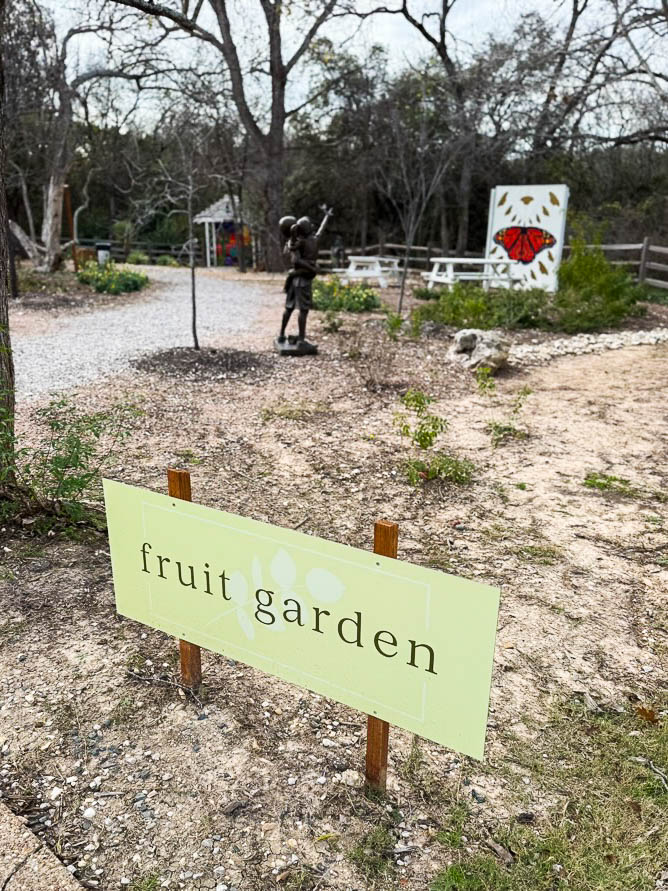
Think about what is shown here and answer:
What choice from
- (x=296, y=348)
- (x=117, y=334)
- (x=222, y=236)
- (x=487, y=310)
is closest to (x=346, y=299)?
(x=487, y=310)

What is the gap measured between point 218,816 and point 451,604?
1024 mm

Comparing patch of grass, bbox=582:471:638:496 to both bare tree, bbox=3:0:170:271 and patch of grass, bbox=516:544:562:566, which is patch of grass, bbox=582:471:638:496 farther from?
bare tree, bbox=3:0:170:271

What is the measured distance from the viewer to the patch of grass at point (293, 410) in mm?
6082

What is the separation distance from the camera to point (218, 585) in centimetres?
215

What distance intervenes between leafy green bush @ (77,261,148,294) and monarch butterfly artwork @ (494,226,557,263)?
7597 mm

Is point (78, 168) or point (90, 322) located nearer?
point (90, 322)

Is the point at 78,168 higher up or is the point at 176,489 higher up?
the point at 78,168

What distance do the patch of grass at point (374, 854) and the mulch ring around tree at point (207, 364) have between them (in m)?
5.68

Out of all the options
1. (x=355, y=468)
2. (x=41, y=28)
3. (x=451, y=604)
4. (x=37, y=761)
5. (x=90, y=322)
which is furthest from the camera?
(x=41, y=28)

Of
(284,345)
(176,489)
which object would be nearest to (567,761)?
(176,489)

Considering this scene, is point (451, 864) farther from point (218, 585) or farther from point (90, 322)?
point (90, 322)

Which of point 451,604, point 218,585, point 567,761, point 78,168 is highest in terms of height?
point 78,168

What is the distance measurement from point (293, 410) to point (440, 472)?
2.00m

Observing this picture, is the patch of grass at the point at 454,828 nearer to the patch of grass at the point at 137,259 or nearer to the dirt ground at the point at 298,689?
the dirt ground at the point at 298,689
